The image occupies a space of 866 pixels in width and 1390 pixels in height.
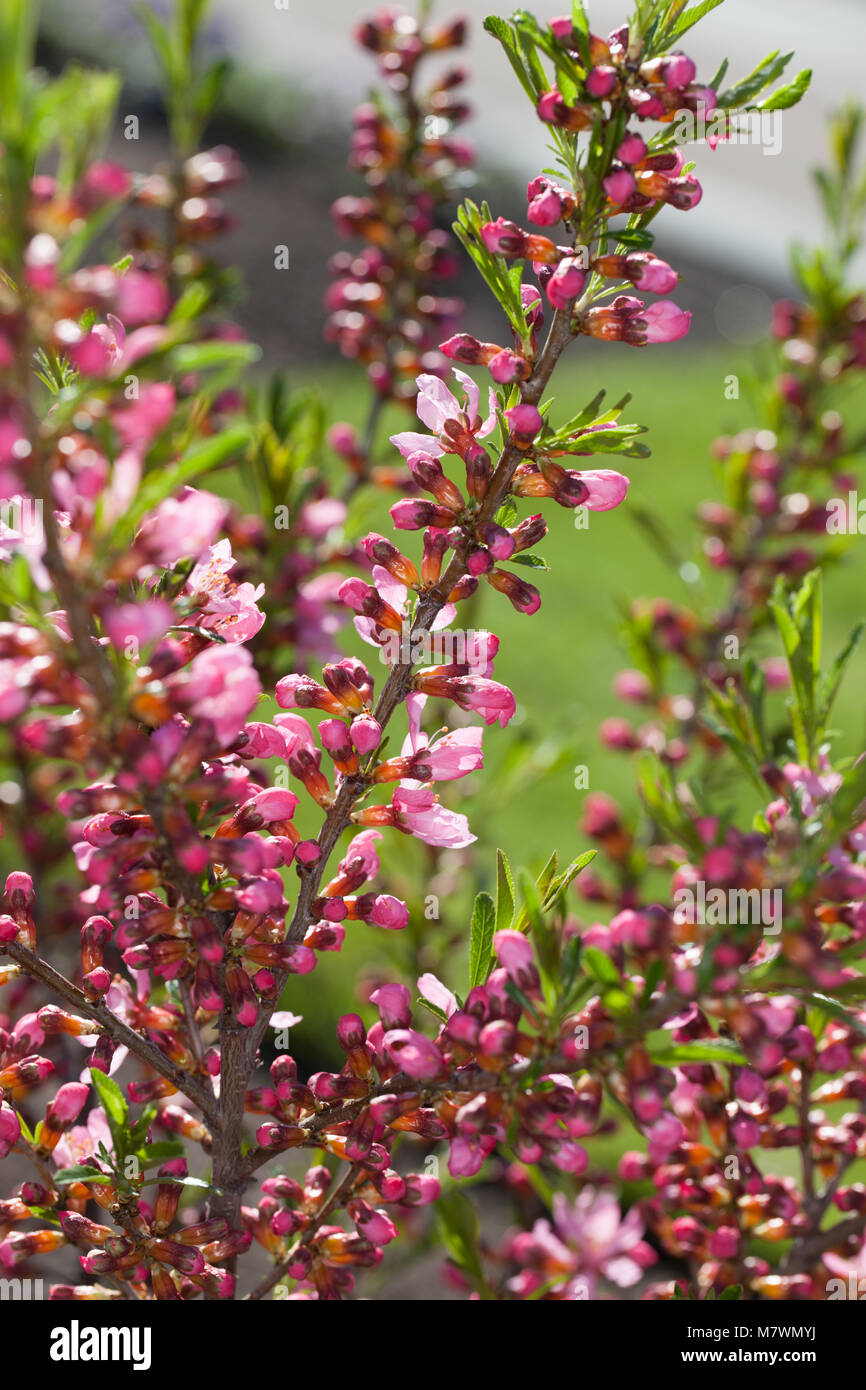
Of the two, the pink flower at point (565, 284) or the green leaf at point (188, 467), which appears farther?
the pink flower at point (565, 284)

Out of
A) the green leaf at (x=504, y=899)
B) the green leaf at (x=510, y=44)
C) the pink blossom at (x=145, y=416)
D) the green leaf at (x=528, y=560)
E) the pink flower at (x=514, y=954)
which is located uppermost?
the green leaf at (x=510, y=44)

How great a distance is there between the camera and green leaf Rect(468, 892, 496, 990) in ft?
4.47

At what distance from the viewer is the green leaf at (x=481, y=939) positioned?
136cm

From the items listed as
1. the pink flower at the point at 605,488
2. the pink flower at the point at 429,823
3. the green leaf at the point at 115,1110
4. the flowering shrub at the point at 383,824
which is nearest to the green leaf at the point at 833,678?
the flowering shrub at the point at 383,824

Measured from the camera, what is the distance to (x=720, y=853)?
3.45 ft

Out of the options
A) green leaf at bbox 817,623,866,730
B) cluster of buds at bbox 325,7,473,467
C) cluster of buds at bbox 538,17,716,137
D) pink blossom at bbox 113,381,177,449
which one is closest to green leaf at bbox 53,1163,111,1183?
pink blossom at bbox 113,381,177,449

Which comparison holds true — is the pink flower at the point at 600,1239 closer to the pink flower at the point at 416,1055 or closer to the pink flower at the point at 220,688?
the pink flower at the point at 416,1055

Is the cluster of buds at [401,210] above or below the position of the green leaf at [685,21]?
above

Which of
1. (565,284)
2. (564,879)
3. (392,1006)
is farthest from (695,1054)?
(565,284)

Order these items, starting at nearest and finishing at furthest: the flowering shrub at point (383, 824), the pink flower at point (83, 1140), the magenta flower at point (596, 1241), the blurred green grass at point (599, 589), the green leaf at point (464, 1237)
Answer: the flowering shrub at point (383, 824) → the magenta flower at point (596, 1241) → the pink flower at point (83, 1140) → the green leaf at point (464, 1237) → the blurred green grass at point (599, 589)

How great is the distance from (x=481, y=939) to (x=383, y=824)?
173mm

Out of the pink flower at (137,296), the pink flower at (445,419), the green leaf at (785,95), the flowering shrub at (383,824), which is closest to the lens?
the pink flower at (137,296)
